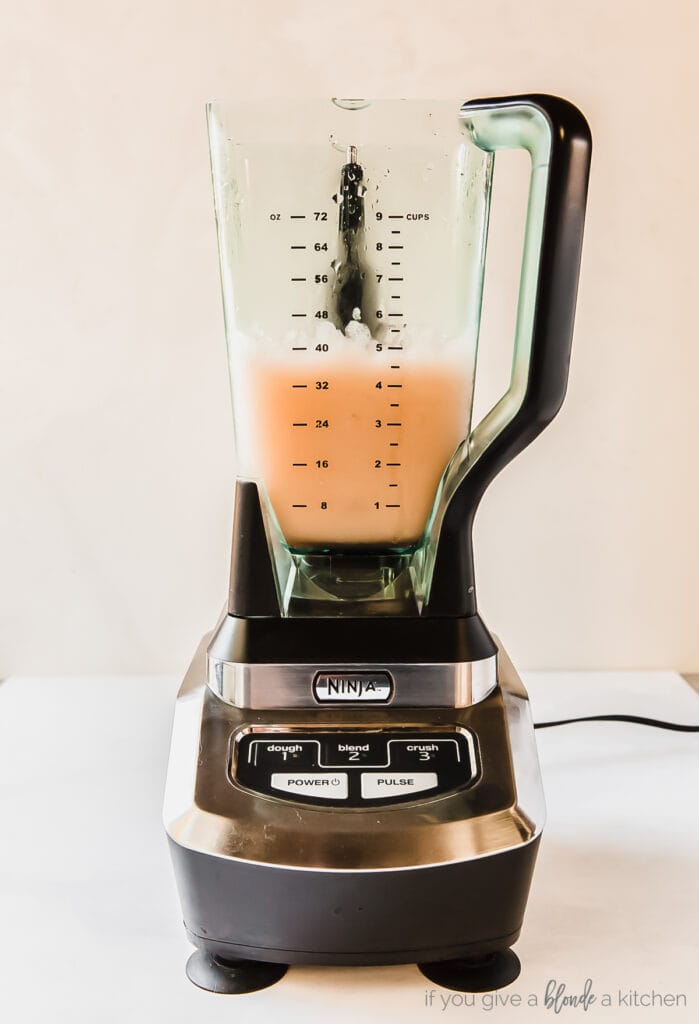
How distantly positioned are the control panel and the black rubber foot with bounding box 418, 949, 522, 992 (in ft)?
0.34

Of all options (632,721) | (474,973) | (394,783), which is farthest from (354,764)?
(632,721)

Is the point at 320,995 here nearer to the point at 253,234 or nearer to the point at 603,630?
the point at 253,234

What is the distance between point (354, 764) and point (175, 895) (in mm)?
181

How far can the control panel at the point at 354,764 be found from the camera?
52 centimetres

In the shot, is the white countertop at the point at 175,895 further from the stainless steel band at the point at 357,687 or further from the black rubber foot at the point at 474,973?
the stainless steel band at the point at 357,687

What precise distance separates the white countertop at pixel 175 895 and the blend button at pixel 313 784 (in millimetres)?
112

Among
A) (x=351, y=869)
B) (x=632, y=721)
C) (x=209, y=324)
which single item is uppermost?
(x=209, y=324)

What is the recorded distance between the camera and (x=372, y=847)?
0.49 m

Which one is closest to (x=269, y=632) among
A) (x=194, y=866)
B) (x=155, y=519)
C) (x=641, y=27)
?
(x=194, y=866)

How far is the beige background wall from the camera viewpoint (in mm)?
846

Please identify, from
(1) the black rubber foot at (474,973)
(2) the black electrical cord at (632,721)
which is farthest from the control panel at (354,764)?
(2) the black electrical cord at (632,721)

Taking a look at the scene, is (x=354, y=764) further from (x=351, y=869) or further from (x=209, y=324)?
(x=209, y=324)

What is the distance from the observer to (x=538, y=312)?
522mm

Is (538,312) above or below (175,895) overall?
above
